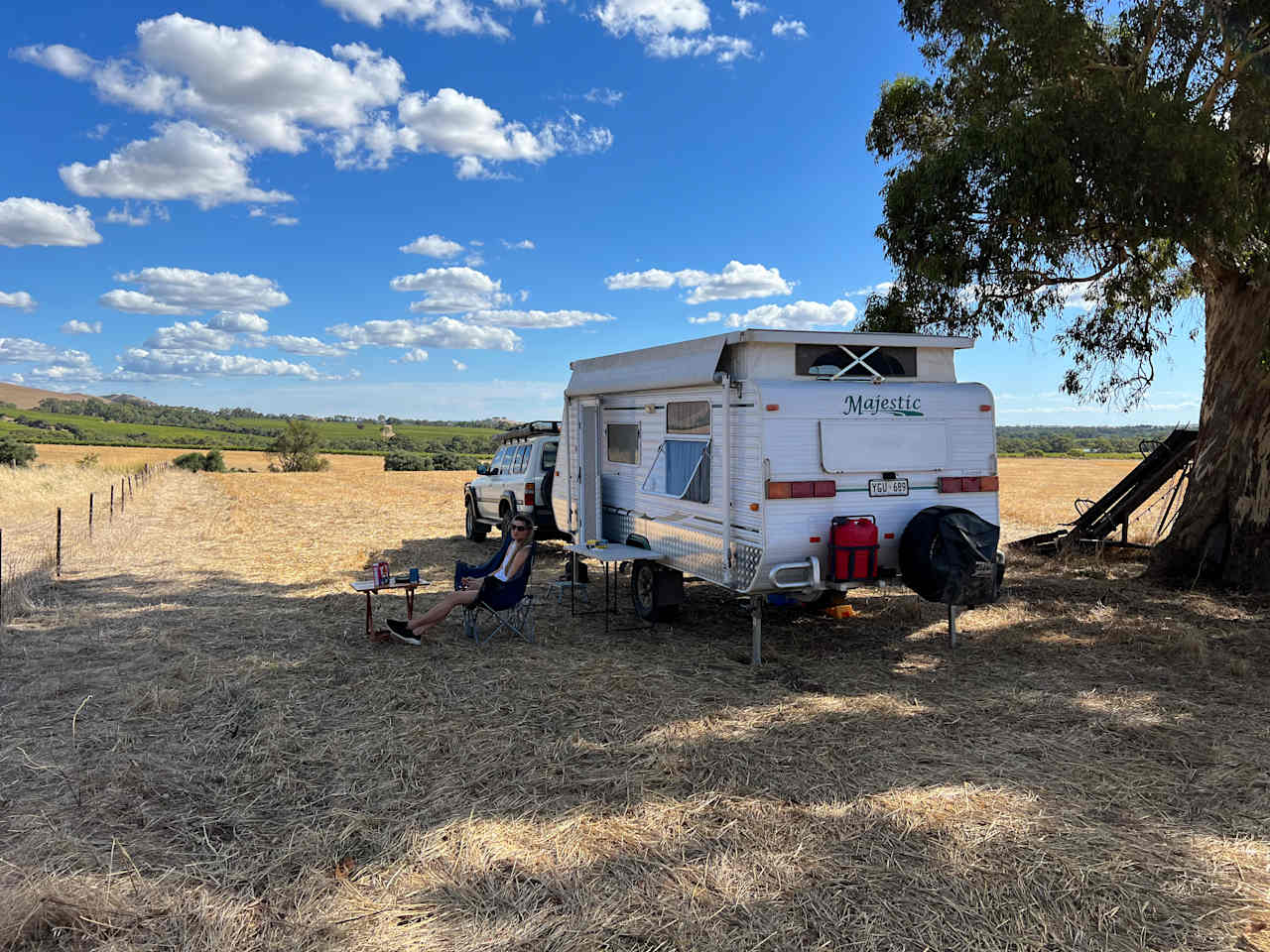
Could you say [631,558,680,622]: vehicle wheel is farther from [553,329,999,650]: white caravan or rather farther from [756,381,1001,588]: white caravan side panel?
[756,381,1001,588]: white caravan side panel

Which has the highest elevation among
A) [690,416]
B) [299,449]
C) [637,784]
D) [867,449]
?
[299,449]

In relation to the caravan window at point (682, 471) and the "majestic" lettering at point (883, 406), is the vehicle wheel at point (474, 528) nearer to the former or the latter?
the caravan window at point (682, 471)

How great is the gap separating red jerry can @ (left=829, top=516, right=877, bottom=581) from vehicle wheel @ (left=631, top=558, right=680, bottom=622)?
Answer: 7.42ft

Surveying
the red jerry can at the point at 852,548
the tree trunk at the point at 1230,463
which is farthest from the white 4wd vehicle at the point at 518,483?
the tree trunk at the point at 1230,463

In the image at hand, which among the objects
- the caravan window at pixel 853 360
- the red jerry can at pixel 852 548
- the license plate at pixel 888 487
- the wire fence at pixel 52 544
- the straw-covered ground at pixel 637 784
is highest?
the caravan window at pixel 853 360

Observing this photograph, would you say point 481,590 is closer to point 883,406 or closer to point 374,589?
point 374,589

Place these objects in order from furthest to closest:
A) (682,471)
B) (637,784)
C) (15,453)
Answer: (15,453)
(682,471)
(637,784)

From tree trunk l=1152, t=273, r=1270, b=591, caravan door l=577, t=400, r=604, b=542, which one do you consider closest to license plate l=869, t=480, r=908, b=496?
caravan door l=577, t=400, r=604, b=542

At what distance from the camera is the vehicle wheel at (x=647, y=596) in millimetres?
8492

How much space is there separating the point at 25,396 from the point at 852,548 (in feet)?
391

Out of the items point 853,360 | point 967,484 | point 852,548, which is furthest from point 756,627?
point 853,360

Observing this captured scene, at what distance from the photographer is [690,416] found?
302 inches

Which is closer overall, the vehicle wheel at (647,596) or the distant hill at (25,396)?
the vehicle wheel at (647,596)

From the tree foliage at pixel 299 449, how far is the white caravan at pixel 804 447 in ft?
136
